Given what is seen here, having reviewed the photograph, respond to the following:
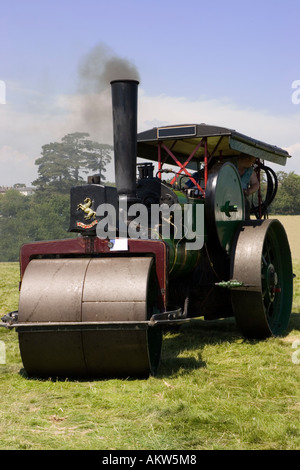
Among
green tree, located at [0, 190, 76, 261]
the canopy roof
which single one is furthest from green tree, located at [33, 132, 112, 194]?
the canopy roof

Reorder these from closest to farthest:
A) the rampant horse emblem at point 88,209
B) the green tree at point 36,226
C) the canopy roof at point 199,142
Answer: the rampant horse emblem at point 88,209 → the canopy roof at point 199,142 → the green tree at point 36,226

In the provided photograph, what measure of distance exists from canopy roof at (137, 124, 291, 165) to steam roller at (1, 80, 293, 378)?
0.7 inches

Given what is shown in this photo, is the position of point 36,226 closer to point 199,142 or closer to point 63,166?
point 63,166

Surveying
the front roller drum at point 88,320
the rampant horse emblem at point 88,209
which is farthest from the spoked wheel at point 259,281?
the rampant horse emblem at point 88,209

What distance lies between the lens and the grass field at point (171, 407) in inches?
143

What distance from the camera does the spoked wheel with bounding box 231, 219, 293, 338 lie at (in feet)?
21.7

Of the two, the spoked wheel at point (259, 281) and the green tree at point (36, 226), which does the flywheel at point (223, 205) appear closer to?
the spoked wheel at point (259, 281)

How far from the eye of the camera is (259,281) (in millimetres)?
6555

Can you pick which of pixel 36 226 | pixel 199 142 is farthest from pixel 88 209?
pixel 36 226

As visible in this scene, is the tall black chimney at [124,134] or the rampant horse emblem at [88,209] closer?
the rampant horse emblem at [88,209]

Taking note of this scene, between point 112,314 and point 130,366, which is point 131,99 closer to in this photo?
point 112,314
